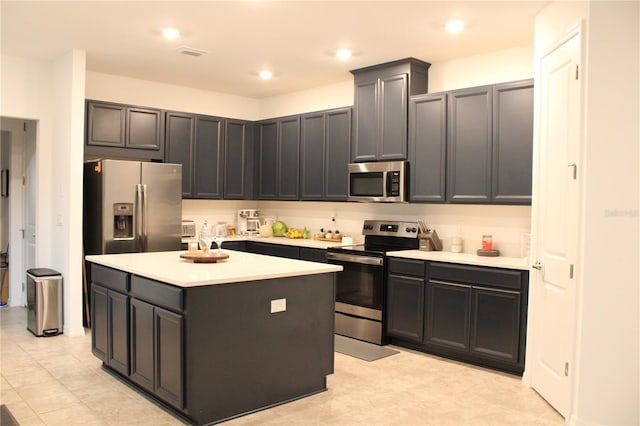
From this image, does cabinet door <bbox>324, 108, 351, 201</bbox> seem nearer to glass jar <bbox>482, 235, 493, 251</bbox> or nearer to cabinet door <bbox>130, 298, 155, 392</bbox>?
glass jar <bbox>482, 235, 493, 251</bbox>

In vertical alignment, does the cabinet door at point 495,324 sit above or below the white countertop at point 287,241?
below

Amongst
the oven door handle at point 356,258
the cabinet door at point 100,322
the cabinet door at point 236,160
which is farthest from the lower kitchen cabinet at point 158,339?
the cabinet door at point 236,160

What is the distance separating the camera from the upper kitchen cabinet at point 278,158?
6.46 m

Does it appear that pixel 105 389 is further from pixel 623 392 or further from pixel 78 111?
pixel 623 392

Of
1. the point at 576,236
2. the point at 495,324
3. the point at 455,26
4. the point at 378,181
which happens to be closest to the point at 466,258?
the point at 495,324

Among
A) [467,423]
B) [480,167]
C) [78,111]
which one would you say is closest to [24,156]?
[78,111]

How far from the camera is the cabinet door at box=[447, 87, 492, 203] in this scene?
15.1 feet

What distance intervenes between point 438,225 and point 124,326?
307cm

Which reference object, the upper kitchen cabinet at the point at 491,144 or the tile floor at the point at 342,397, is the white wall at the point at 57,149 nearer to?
the tile floor at the point at 342,397

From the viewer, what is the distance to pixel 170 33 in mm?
4574

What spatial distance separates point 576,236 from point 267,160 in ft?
14.1

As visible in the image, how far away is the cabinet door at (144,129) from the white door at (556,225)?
404 centimetres

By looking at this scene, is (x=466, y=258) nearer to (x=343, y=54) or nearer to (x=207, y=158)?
(x=343, y=54)

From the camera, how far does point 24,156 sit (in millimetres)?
6398
